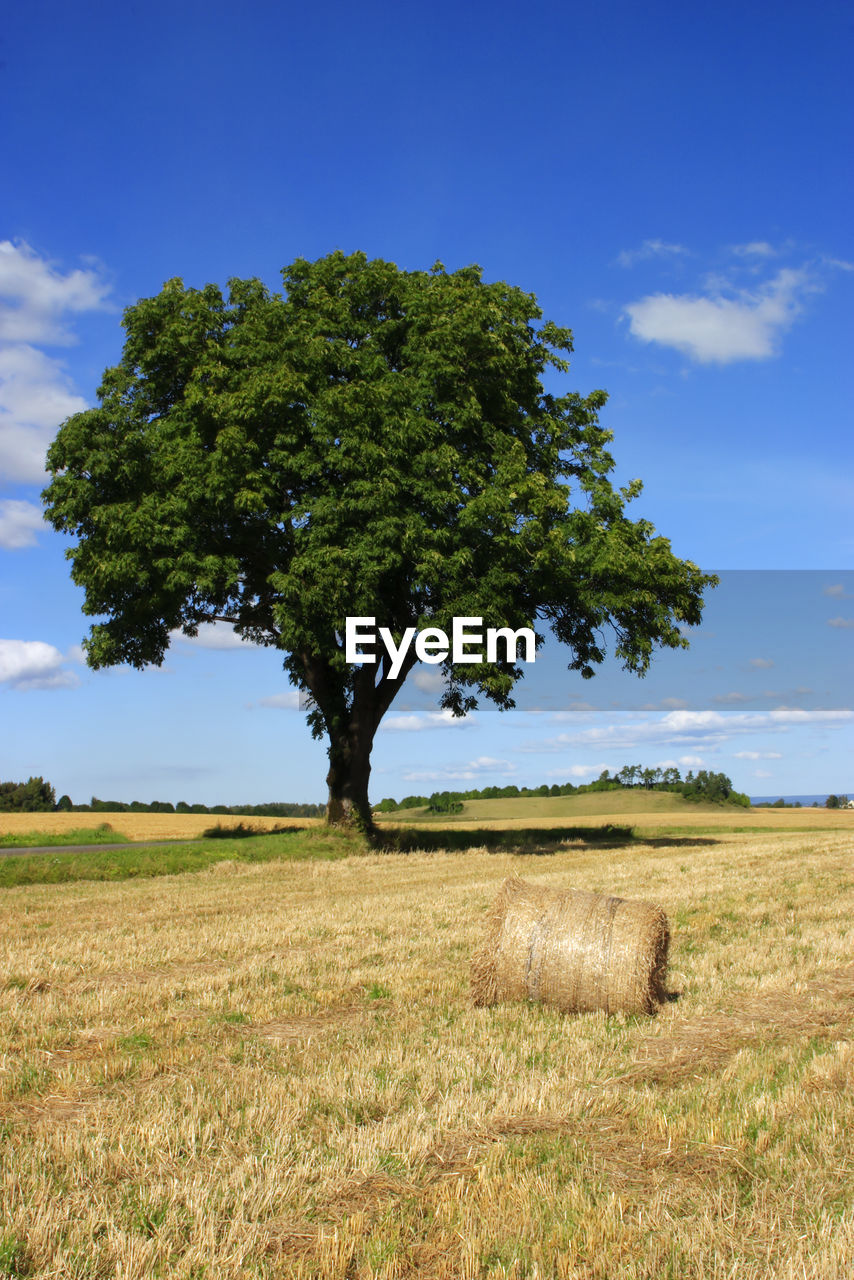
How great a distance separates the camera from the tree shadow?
1062 inches

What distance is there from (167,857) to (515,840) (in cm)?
1279

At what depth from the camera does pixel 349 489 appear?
2164cm

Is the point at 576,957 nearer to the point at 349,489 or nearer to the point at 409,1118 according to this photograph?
the point at 409,1118

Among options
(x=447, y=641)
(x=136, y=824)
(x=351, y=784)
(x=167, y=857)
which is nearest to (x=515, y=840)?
(x=351, y=784)

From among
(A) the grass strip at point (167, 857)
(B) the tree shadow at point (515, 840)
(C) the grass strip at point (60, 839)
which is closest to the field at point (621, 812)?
(B) the tree shadow at point (515, 840)

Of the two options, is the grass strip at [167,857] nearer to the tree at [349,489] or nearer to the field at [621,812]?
the tree at [349,489]

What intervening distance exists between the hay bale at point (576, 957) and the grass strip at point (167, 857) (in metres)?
13.1

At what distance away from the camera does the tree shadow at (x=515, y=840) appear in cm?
2697

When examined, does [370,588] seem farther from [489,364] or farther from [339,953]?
[339,953]

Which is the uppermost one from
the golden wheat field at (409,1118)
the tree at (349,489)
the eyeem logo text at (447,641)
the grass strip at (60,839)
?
the tree at (349,489)

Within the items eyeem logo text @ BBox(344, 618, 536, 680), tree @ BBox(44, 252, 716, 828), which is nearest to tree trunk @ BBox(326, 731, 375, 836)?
tree @ BBox(44, 252, 716, 828)

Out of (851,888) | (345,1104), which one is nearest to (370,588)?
(851,888)

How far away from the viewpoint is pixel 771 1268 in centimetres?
339

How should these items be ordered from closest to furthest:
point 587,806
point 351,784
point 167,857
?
point 167,857 < point 351,784 < point 587,806
